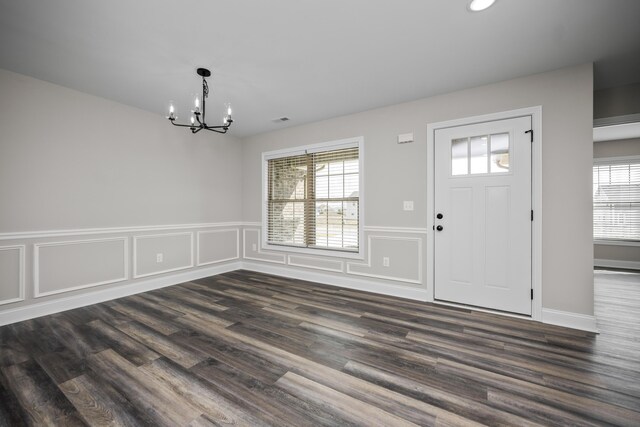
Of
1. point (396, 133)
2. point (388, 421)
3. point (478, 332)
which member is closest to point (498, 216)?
point (478, 332)

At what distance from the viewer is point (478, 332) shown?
2539mm

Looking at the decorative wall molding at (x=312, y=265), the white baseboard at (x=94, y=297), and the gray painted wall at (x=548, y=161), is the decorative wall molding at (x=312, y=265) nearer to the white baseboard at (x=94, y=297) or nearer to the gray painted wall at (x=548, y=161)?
the gray painted wall at (x=548, y=161)

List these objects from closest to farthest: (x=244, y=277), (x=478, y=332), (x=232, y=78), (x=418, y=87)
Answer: (x=478, y=332), (x=232, y=78), (x=418, y=87), (x=244, y=277)

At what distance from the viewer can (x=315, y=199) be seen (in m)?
4.49

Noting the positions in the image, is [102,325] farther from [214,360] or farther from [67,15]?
[67,15]

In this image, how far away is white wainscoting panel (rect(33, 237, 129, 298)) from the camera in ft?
9.64

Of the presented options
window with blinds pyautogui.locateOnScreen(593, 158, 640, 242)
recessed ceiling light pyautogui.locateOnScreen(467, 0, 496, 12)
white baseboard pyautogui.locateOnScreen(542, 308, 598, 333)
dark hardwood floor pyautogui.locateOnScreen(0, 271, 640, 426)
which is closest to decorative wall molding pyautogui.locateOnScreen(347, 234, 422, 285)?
dark hardwood floor pyautogui.locateOnScreen(0, 271, 640, 426)

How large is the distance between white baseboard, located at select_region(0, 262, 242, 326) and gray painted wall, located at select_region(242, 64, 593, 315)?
3083 millimetres

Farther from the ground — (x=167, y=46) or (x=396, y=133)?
(x=167, y=46)

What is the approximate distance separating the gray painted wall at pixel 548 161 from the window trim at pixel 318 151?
0.17 meters

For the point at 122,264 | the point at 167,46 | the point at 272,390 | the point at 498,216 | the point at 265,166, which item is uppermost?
the point at 167,46

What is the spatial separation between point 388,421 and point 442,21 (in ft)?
8.87

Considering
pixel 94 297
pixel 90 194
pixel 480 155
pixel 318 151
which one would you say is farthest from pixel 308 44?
pixel 94 297

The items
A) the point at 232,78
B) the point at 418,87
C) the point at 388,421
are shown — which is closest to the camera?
the point at 388,421
